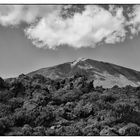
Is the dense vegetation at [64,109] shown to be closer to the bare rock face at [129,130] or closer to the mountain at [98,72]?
the bare rock face at [129,130]

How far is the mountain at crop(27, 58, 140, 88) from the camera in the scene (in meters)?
11.2

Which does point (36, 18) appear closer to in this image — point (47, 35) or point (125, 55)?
point (47, 35)

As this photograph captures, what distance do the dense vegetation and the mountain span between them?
2.68ft

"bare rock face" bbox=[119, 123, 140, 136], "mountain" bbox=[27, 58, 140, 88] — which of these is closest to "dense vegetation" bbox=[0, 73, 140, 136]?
"bare rock face" bbox=[119, 123, 140, 136]

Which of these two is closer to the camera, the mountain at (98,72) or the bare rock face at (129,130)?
Result: the bare rock face at (129,130)

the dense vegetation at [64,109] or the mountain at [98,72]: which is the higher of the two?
the mountain at [98,72]

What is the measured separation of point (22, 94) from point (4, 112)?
5.31 feet

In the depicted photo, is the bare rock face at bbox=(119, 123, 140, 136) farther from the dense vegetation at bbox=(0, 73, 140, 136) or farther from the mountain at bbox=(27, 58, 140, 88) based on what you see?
the mountain at bbox=(27, 58, 140, 88)

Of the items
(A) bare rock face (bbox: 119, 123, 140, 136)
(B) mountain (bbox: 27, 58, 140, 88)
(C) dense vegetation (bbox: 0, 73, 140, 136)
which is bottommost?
(A) bare rock face (bbox: 119, 123, 140, 136)

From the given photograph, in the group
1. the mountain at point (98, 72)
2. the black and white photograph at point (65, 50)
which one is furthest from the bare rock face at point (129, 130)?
the mountain at point (98, 72)

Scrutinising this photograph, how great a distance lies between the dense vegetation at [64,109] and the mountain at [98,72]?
2.68 ft

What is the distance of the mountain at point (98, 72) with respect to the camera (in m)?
11.2

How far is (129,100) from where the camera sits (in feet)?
31.2

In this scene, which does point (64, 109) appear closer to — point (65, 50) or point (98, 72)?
point (65, 50)
